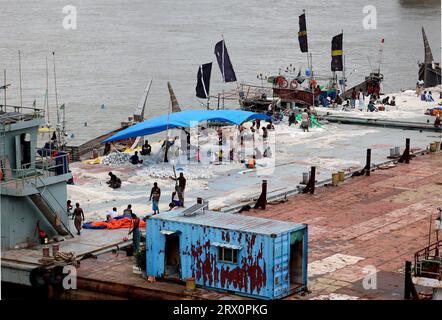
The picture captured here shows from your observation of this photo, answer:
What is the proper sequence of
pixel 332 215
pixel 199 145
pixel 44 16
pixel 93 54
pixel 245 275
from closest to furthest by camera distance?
pixel 245 275 < pixel 332 215 < pixel 199 145 < pixel 93 54 < pixel 44 16

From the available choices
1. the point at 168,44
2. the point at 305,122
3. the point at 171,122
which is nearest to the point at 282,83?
the point at 305,122

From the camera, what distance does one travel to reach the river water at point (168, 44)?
261 feet

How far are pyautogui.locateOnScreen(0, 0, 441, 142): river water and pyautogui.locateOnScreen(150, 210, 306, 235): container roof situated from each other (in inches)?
1508

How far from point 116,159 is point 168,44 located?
68171 millimetres

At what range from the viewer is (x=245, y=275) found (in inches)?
1010

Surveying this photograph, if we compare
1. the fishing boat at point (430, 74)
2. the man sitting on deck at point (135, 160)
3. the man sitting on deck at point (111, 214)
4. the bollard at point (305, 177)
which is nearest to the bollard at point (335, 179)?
the bollard at point (305, 177)

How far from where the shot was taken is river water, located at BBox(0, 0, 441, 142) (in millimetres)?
79625

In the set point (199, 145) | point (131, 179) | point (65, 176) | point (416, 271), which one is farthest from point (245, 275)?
point (199, 145)

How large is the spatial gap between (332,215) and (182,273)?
30.0 ft

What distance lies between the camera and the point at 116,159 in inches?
1679

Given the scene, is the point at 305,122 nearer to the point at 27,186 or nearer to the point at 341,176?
the point at 341,176

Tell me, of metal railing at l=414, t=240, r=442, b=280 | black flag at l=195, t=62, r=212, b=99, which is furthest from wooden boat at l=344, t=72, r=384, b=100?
metal railing at l=414, t=240, r=442, b=280

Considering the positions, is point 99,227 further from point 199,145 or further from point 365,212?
point 199,145

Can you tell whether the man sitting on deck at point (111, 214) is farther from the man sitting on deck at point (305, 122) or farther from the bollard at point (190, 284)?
the man sitting on deck at point (305, 122)
